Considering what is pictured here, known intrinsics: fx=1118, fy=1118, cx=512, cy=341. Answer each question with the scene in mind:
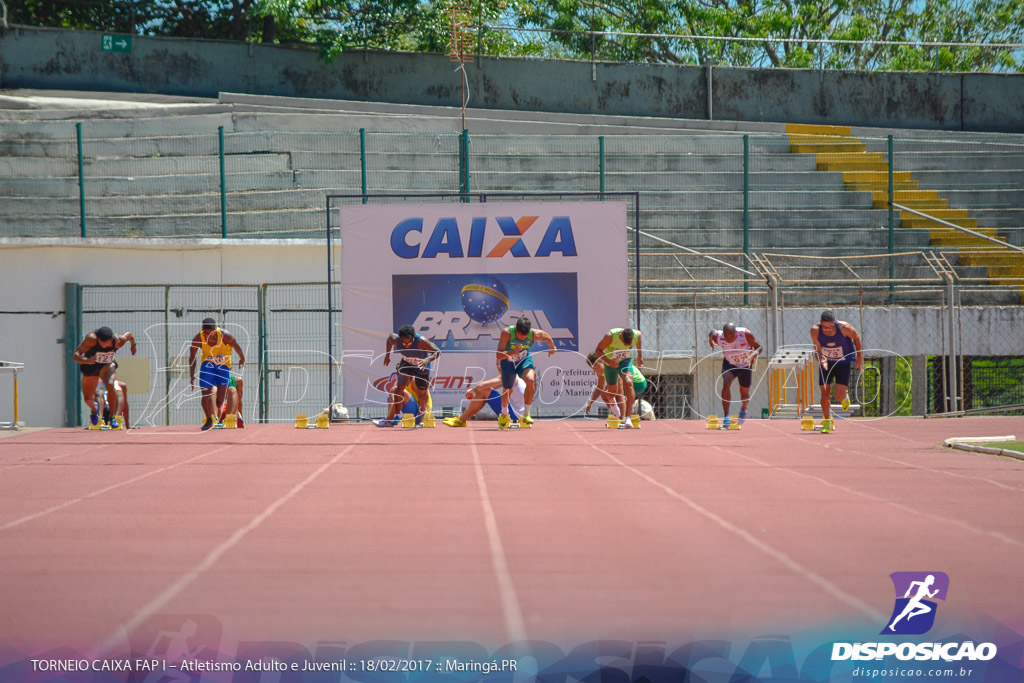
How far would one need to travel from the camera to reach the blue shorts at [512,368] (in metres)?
16.6

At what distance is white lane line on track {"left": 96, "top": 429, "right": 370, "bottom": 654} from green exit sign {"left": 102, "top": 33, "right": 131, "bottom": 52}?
2409 centimetres

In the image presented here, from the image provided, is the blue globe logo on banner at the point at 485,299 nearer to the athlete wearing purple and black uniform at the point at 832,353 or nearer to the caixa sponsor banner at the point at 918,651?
the athlete wearing purple and black uniform at the point at 832,353

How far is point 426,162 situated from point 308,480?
51.9 feet

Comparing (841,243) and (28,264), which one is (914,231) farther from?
(28,264)

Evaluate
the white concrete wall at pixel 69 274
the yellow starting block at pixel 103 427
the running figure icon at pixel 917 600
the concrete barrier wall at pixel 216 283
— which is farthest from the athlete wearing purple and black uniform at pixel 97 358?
the running figure icon at pixel 917 600

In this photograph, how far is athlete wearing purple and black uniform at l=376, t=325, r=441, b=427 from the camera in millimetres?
16938

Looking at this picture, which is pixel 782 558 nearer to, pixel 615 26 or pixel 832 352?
pixel 832 352

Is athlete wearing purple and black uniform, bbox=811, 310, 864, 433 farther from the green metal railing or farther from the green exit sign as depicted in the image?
the green exit sign

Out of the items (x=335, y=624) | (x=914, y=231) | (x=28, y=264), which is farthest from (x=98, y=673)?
(x=914, y=231)

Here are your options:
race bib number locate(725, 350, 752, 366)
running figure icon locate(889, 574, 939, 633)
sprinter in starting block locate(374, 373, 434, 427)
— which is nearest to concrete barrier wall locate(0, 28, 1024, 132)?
sprinter in starting block locate(374, 373, 434, 427)

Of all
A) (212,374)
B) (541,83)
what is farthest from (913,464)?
(541,83)

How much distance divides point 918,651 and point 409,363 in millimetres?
12586

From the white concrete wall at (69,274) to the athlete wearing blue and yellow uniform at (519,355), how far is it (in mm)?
5871

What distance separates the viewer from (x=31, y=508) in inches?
348
